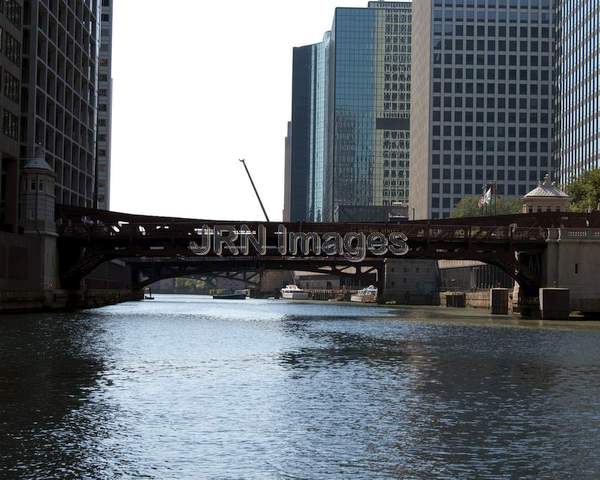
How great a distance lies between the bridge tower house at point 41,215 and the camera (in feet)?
363

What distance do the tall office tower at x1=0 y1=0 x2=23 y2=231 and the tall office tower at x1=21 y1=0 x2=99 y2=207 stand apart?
215 inches

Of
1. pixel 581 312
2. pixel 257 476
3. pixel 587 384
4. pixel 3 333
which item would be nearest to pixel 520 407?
pixel 587 384

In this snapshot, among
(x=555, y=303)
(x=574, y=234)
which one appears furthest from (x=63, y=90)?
(x=555, y=303)

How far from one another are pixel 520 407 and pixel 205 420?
10.3 m

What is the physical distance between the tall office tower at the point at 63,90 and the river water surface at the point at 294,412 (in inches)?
2952

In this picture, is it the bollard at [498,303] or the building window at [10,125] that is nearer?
the building window at [10,125]

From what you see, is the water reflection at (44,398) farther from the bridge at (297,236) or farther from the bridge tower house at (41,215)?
the bridge at (297,236)

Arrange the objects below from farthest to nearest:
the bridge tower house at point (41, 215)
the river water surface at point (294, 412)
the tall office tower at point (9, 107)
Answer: the bridge tower house at point (41, 215), the tall office tower at point (9, 107), the river water surface at point (294, 412)

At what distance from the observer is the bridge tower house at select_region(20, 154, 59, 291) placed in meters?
111

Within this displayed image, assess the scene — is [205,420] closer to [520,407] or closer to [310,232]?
[520,407]

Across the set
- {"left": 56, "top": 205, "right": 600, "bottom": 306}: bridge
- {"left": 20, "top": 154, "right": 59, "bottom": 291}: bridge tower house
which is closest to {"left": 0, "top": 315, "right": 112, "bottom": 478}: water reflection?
{"left": 20, "top": 154, "right": 59, "bottom": 291}: bridge tower house

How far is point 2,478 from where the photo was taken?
66.4 ft

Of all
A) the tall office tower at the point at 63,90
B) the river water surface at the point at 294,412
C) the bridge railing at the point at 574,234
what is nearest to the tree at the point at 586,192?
the bridge railing at the point at 574,234

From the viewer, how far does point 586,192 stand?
151500mm
